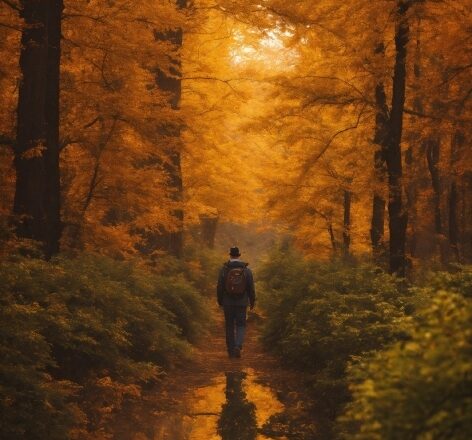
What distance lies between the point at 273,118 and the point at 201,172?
952cm

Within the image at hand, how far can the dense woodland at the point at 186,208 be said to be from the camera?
5.28 meters

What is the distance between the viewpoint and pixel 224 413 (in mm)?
7590

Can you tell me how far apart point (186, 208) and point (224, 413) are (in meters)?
10.1

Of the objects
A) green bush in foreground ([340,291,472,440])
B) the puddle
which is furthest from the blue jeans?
green bush in foreground ([340,291,472,440])

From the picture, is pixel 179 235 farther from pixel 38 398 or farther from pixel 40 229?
pixel 38 398

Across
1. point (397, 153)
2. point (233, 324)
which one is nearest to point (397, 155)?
point (397, 153)

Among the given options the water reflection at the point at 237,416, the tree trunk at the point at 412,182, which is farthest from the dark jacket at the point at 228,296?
the tree trunk at the point at 412,182

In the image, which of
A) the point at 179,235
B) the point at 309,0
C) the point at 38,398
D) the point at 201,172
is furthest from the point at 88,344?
the point at 201,172

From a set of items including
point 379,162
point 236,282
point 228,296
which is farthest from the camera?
point 379,162

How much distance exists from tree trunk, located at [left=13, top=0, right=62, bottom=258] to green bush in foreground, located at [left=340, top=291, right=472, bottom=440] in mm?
7088

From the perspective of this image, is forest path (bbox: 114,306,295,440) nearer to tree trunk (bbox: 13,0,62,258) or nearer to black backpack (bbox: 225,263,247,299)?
black backpack (bbox: 225,263,247,299)

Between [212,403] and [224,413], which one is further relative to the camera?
[212,403]

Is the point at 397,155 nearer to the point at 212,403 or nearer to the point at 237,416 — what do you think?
the point at 212,403

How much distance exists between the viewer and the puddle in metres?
6.76
